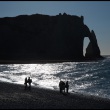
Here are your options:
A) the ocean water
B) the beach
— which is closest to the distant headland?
the ocean water

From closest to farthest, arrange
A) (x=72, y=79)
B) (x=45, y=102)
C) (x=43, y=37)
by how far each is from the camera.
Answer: (x=45, y=102), (x=72, y=79), (x=43, y=37)

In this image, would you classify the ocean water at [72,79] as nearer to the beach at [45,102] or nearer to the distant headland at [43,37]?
the beach at [45,102]

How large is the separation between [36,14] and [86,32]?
34.7m

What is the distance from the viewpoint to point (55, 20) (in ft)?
592

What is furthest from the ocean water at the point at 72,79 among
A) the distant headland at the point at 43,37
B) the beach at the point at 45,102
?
the distant headland at the point at 43,37

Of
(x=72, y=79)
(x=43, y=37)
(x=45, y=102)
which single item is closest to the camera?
(x=45, y=102)

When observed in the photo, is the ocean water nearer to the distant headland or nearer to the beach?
the beach

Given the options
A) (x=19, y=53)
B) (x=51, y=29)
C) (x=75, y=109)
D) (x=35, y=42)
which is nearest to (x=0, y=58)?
(x=19, y=53)

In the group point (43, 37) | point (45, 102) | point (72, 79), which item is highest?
point (43, 37)

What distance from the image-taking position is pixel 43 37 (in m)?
176

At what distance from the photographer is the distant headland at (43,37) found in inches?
6772

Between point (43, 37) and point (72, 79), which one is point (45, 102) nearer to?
point (72, 79)

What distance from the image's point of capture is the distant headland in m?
172

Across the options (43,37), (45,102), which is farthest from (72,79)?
(43,37)
